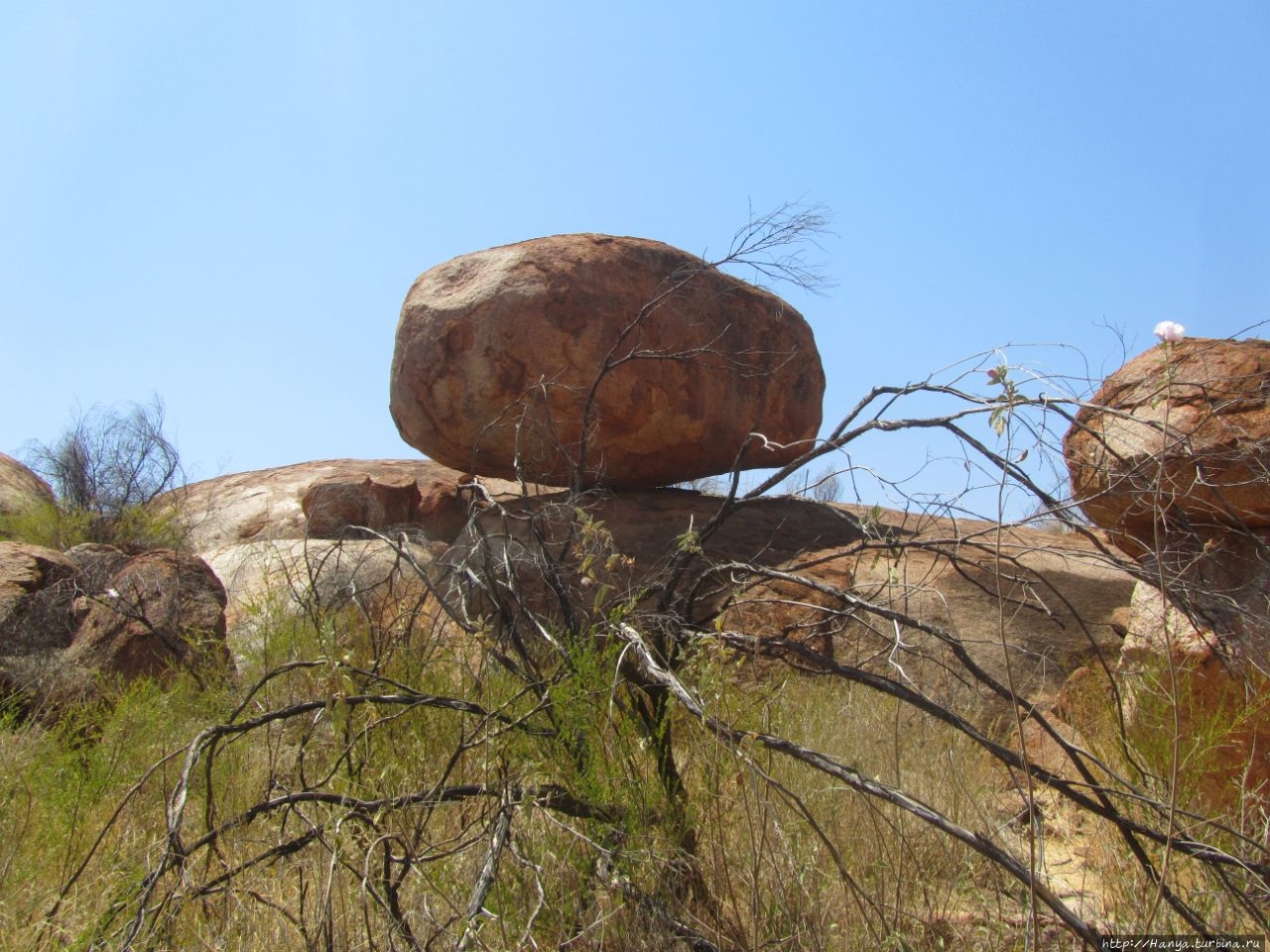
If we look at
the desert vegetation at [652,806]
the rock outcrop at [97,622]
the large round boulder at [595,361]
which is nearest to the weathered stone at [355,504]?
the large round boulder at [595,361]

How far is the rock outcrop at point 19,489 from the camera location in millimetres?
10336

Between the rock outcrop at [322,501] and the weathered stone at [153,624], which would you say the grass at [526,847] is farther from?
the rock outcrop at [322,501]

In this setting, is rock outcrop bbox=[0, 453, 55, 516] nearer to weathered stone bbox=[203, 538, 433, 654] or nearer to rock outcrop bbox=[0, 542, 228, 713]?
weathered stone bbox=[203, 538, 433, 654]

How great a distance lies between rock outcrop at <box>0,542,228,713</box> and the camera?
5559 millimetres

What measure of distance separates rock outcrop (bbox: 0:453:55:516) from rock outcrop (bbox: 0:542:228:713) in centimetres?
432

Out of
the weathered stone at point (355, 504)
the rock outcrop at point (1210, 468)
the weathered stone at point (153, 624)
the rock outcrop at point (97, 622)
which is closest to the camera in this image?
the rock outcrop at point (1210, 468)

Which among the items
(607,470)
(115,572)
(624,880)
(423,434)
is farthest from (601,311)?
(624,880)

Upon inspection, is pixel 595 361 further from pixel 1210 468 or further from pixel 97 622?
pixel 1210 468

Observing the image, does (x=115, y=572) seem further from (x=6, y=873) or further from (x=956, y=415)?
(x=956, y=415)

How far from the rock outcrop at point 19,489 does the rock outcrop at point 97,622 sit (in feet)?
14.2

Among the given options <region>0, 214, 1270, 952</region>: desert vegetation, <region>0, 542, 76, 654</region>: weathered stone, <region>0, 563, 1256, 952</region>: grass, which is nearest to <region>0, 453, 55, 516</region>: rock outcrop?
<region>0, 542, 76, 654</region>: weathered stone

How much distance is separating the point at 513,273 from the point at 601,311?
2.56 ft

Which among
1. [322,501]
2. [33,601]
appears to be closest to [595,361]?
[322,501]

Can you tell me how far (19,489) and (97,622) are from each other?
6.00m
